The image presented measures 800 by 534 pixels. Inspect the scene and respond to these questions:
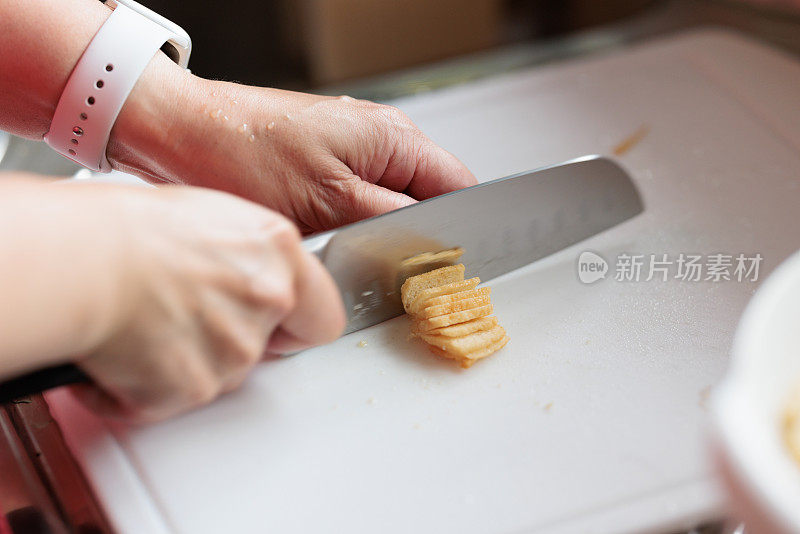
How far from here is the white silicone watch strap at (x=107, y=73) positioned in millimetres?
860

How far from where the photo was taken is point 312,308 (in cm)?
69

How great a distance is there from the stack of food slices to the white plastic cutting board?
23 mm

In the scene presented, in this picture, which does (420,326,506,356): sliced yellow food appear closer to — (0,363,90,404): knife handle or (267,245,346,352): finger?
(267,245,346,352): finger

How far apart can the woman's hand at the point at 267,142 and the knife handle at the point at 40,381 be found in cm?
31

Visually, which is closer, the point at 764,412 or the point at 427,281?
the point at 764,412

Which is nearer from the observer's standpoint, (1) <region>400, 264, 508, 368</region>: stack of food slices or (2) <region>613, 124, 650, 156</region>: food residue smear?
(1) <region>400, 264, 508, 368</region>: stack of food slices

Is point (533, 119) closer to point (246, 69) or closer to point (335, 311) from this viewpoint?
point (335, 311)

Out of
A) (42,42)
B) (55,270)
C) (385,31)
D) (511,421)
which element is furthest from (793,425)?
(385,31)

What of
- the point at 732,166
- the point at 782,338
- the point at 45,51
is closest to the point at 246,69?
the point at 45,51

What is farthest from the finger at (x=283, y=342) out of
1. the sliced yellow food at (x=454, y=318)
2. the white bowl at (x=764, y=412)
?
the white bowl at (x=764, y=412)

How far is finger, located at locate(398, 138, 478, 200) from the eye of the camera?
0.93 m

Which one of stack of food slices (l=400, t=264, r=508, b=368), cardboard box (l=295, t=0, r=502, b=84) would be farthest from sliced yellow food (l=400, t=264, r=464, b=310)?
cardboard box (l=295, t=0, r=502, b=84)

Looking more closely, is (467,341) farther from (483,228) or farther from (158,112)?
(158,112)

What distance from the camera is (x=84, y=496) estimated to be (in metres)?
0.73
